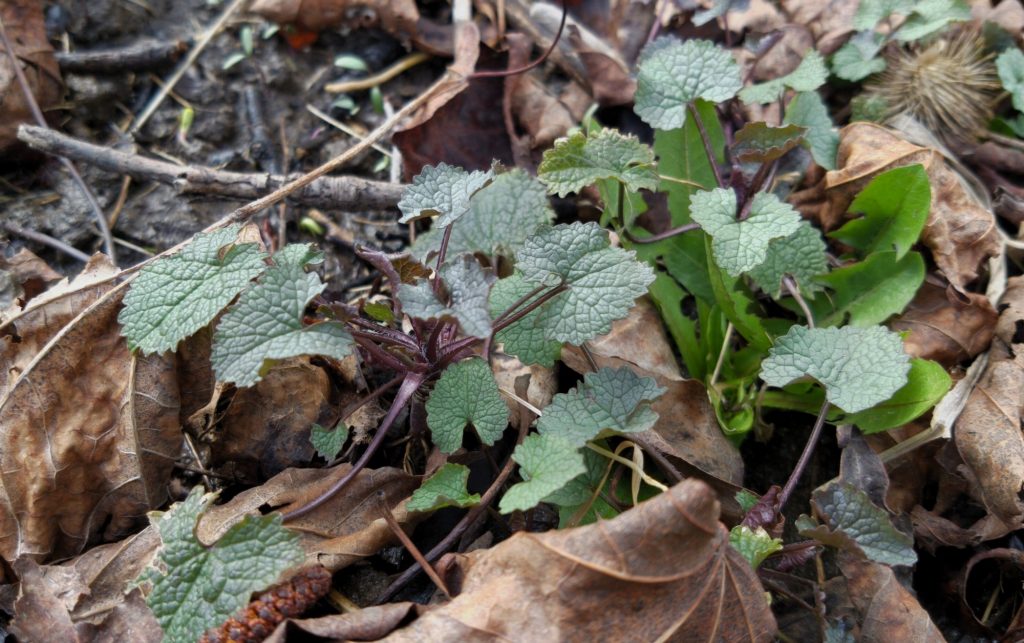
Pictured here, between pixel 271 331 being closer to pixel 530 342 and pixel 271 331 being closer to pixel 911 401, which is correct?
pixel 530 342

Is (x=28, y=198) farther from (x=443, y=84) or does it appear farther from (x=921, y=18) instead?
(x=921, y=18)

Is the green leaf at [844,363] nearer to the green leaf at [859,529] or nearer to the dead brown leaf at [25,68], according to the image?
the green leaf at [859,529]

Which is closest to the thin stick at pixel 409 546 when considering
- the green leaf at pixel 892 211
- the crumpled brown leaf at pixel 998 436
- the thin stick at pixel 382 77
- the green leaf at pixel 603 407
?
the green leaf at pixel 603 407

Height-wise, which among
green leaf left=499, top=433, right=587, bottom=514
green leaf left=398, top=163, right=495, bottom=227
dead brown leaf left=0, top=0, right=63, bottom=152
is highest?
dead brown leaf left=0, top=0, right=63, bottom=152

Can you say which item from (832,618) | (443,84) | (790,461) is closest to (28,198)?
(443,84)

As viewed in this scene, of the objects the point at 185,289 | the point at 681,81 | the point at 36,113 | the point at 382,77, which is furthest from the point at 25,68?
the point at 681,81

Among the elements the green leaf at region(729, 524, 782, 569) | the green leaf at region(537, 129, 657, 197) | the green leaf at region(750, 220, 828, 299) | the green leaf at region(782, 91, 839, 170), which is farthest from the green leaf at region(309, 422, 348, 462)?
the green leaf at region(782, 91, 839, 170)

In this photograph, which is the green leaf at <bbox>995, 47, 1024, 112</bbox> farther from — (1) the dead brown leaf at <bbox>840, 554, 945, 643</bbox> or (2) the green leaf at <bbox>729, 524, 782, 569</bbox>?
(2) the green leaf at <bbox>729, 524, 782, 569</bbox>
